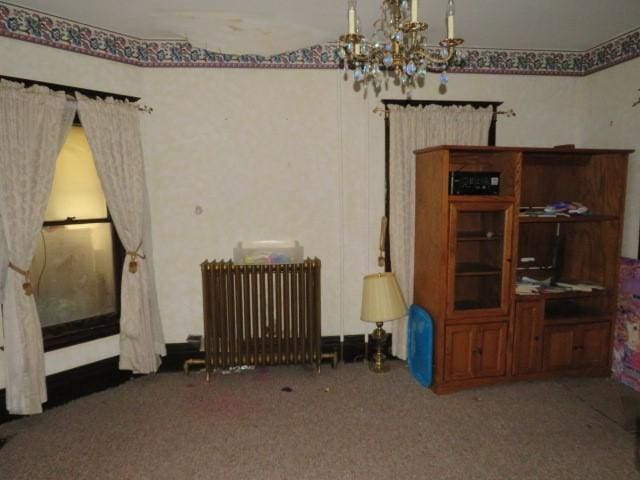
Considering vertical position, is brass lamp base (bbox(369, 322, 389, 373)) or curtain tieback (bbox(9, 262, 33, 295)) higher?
curtain tieback (bbox(9, 262, 33, 295))

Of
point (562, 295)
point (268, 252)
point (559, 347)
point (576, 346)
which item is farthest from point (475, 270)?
point (268, 252)

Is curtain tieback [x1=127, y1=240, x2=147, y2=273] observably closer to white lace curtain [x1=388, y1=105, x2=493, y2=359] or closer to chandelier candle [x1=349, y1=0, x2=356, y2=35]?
white lace curtain [x1=388, y1=105, x2=493, y2=359]

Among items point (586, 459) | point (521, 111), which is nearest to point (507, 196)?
point (521, 111)

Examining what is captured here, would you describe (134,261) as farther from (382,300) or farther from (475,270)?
(475,270)

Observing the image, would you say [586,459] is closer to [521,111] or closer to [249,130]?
[521,111]

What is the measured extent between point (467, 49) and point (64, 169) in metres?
3.50

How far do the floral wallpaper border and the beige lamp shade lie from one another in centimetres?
188

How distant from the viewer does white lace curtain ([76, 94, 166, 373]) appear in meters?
3.20

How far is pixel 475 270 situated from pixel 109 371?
3101 millimetres

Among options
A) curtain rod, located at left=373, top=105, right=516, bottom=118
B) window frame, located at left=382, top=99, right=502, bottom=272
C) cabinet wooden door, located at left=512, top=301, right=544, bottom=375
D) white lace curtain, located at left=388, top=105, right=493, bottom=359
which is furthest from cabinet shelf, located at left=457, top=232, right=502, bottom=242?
curtain rod, located at left=373, top=105, right=516, bottom=118

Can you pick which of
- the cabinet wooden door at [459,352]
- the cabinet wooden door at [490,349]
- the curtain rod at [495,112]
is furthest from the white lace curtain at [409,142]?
the cabinet wooden door at [490,349]

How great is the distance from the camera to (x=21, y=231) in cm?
280

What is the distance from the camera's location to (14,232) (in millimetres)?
2785

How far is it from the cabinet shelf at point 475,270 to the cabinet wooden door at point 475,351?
401 mm
